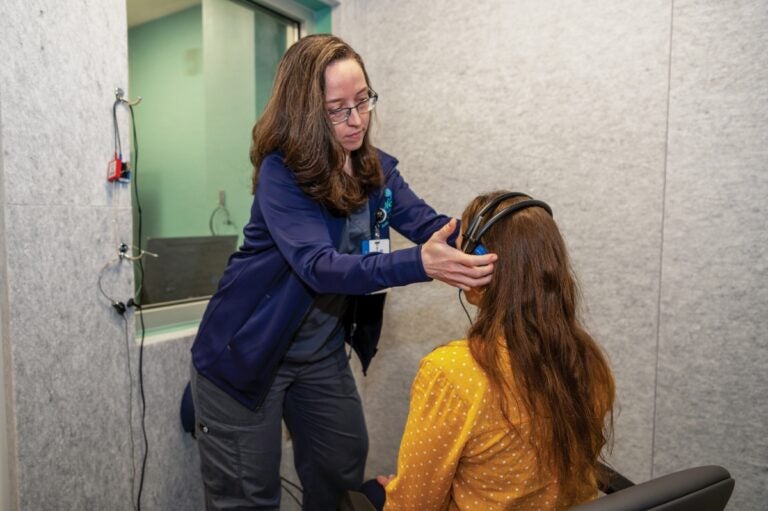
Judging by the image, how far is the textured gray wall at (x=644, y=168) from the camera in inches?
59.2

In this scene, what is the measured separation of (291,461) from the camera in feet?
6.97

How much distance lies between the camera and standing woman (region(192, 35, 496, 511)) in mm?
1142

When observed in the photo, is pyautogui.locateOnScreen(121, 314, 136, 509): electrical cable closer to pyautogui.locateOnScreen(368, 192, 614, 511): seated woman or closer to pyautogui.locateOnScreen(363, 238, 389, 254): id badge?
pyautogui.locateOnScreen(363, 238, 389, 254): id badge

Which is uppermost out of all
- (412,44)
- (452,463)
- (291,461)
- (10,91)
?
(412,44)

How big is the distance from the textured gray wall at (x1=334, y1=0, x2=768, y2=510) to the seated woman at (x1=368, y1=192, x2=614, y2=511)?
92 cm

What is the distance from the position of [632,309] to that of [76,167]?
6.01ft

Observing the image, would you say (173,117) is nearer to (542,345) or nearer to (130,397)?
(130,397)

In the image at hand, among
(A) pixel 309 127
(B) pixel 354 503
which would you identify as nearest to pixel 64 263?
(A) pixel 309 127

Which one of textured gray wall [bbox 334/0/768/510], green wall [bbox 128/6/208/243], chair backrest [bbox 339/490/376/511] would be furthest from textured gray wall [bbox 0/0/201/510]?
textured gray wall [bbox 334/0/768/510]

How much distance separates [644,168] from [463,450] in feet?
4.22

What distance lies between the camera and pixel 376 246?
1.41 metres

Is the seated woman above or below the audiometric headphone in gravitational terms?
below

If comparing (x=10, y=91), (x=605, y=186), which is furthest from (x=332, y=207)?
(x=605, y=186)

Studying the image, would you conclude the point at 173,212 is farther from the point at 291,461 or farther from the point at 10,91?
the point at 291,461
